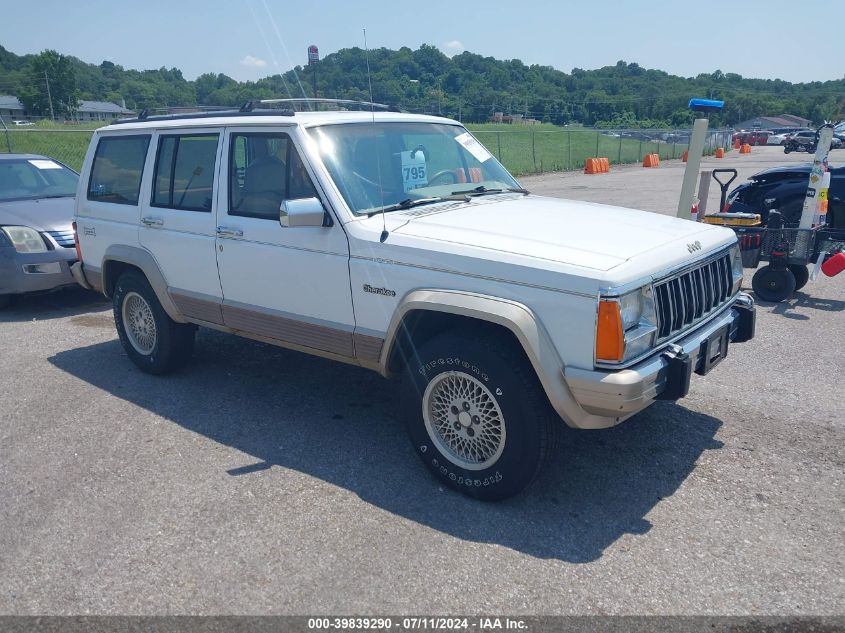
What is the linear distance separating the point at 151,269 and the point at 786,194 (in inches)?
314

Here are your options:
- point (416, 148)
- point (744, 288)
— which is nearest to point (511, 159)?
point (744, 288)

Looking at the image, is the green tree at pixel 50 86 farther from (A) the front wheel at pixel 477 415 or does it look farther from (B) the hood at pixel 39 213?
(A) the front wheel at pixel 477 415

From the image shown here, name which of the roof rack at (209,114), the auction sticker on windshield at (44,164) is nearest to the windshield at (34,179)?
the auction sticker on windshield at (44,164)

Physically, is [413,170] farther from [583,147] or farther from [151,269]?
[583,147]

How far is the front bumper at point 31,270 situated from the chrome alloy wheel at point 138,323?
8.62ft

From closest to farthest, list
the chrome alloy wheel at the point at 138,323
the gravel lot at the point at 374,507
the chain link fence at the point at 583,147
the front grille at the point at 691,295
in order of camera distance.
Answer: the gravel lot at the point at 374,507 < the front grille at the point at 691,295 < the chrome alloy wheel at the point at 138,323 < the chain link fence at the point at 583,147

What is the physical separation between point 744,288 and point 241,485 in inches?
277

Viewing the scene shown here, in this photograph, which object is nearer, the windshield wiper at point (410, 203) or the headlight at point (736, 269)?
the windshield wiper at point (410, 203)

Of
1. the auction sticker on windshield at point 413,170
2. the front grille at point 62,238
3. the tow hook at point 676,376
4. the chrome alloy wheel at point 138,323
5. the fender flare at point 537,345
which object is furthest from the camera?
the front grille at point 62,238

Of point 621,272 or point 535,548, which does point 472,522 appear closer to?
point 535,548

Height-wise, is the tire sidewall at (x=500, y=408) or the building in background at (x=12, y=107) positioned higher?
the building in background at (x=12, y=107)

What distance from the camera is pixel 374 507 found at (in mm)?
3854

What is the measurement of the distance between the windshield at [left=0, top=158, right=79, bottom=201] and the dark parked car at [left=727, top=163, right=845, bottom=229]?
9065 millimetres

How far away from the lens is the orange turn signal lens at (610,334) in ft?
10.7
